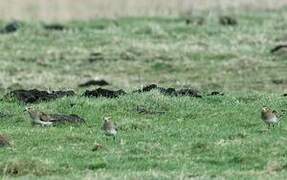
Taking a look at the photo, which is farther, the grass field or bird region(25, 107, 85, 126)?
bird region(25, 107, 85, 126)

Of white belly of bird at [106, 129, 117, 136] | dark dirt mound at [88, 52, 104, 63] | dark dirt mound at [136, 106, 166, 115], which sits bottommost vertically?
dark dirt mound at [88, 52, 104, 63]

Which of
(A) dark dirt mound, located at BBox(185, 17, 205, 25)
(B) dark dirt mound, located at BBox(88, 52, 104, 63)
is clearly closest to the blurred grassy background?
(A) dark dirt mound, located at BBox(185, 17, 205, 25)

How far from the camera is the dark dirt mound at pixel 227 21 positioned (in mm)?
50156

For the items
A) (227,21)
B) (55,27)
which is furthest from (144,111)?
(227,21)

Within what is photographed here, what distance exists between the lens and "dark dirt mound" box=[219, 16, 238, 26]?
165 ft

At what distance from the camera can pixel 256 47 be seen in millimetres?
42250

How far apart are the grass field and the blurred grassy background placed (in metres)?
12.5

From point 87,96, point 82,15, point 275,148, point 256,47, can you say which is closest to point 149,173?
point 275,148

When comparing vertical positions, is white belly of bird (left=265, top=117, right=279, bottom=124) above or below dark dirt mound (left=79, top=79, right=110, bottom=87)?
above

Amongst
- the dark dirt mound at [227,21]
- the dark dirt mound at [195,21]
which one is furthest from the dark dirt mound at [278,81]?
the dark dirt mound at [227,21]

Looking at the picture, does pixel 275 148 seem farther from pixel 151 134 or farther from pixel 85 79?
pixel 85 79

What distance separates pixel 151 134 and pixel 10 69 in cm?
2035

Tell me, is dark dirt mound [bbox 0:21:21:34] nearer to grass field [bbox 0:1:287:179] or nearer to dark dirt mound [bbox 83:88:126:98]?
grass field [bbox 0:1:287:179]

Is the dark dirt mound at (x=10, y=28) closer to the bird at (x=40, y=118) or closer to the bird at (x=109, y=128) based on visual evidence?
the bird at (x=40, y=118)
